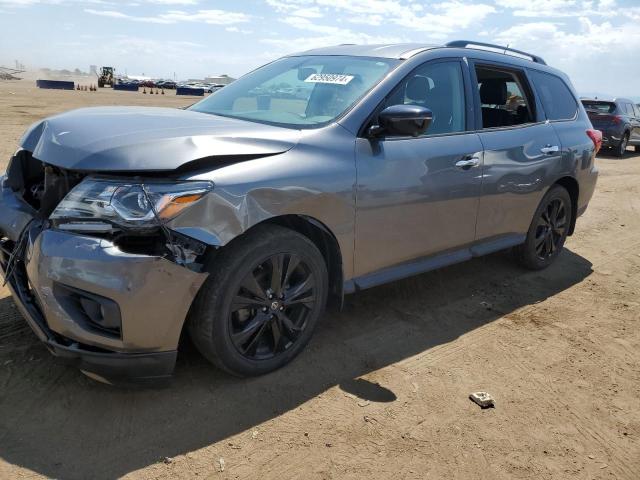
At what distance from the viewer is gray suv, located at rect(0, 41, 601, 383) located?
2.49 metres

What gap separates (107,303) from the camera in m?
2.45

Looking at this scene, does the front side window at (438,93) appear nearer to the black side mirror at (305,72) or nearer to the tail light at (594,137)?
the black side mirror at (305,72)

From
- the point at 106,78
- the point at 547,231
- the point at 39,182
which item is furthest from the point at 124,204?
the point at 106,78

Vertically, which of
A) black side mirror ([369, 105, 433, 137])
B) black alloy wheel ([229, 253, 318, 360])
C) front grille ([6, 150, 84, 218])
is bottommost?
black alloy wheel ([229, 253, 318, 360])

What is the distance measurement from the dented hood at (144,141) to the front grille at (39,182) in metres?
0.09

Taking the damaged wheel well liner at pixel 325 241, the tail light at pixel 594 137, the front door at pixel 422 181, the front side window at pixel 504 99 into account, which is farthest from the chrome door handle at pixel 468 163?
the tail light at pixel 594 137

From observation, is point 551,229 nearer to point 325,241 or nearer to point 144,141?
point 325,241

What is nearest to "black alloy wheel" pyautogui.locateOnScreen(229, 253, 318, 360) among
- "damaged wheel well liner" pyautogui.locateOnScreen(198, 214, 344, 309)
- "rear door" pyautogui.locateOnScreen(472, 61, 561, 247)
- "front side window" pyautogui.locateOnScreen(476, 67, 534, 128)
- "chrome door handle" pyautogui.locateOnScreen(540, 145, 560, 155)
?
"damaged wheel well liner" pyautogui.locateOnScreen(198, 214, 344, 309)

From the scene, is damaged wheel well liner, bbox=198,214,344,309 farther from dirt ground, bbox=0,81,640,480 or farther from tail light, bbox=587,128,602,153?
Answer: tail light, bbox=587,128,602,153

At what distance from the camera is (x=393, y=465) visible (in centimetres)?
250

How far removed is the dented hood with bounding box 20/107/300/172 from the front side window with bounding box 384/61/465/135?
3.20 ft

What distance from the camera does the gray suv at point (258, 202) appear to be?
2492mm

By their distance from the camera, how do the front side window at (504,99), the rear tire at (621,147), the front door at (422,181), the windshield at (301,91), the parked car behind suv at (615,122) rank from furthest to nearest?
the rear tire at (621,147) < the parked car behind suv at (615,122) < the front side window at (504,99) < the windshield at (301,91) < the front door at (422,181)

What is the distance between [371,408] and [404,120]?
1.56 m
